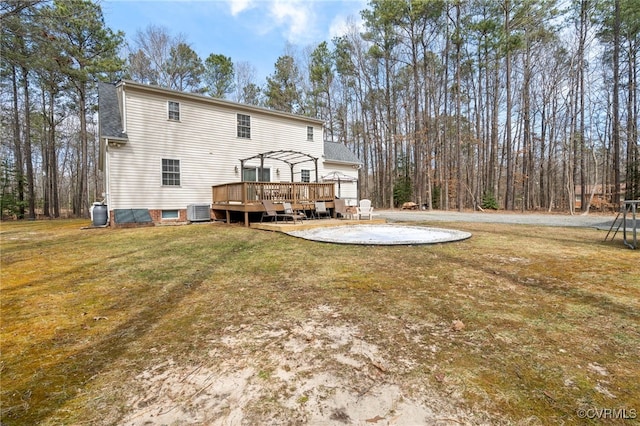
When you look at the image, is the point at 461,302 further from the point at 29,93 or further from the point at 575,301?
the point at 29,93

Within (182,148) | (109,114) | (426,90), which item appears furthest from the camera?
(426,90)

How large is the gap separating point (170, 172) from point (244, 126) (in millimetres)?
4231

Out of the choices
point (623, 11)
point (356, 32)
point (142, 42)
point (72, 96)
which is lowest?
point (72, 96)

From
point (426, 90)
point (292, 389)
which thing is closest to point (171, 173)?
point (292, 389)

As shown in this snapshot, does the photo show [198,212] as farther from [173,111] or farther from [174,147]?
[173,111]

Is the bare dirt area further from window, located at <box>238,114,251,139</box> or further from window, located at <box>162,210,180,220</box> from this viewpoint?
window, located at <box>238,114,251,139</box>

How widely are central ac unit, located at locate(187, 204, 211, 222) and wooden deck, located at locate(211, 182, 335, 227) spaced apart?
48cm

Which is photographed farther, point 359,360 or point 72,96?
point 72,96

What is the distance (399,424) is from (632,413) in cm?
131

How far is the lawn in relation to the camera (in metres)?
1.68

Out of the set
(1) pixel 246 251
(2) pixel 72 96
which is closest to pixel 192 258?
(1) pixel 246 251

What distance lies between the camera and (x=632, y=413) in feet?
5.23

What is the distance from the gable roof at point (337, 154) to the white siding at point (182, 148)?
14.4 ft

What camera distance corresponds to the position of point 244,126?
14.4 meters
